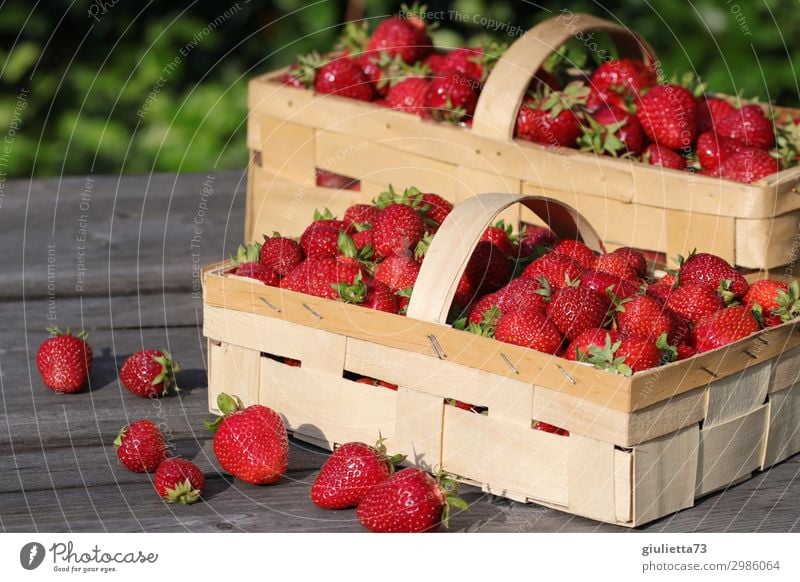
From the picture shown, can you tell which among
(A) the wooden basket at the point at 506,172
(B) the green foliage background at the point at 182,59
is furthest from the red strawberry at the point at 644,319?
(B) the green foliage background at the point at 182,59

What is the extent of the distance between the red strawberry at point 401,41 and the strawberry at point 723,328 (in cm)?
102

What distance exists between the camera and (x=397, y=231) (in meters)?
1.71

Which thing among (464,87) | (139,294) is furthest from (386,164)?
(139,294)

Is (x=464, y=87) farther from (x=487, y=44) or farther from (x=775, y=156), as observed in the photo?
(x=775, y=156)

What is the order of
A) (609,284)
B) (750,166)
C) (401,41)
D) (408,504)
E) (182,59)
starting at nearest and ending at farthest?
(408,504)
(609,284)
(750,166)
(401,41)
(182,59)

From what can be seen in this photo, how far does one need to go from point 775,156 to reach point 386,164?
0.65 metres

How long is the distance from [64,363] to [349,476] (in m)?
0.55

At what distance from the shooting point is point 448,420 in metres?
1.56

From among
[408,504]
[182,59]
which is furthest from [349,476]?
[182,59]

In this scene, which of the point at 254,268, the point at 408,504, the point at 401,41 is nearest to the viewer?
the point at 408,504

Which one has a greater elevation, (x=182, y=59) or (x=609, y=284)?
(x=182, y=59)

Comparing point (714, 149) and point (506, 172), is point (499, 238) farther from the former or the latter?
point (714, 149)

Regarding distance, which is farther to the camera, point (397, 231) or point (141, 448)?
point (397, 231)

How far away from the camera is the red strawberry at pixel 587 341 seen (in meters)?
1.48
